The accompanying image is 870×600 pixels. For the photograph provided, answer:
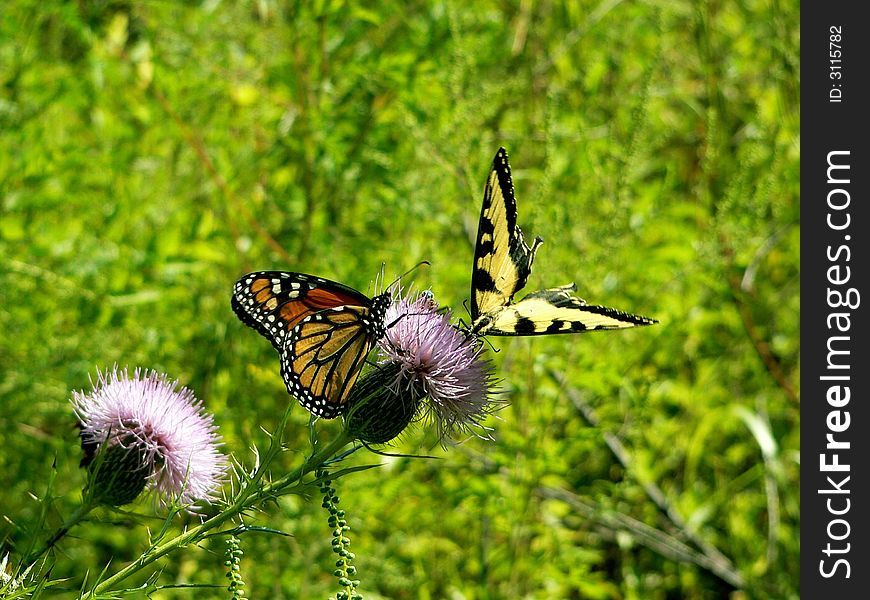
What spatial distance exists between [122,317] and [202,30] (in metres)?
1.21

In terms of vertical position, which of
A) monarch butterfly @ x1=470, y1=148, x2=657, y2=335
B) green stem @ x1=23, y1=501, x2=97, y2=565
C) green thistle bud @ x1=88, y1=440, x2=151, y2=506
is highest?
monarch butterfly @ x1=470, y1=148, x2=657, y2=335

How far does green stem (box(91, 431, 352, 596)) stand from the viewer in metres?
A: 1.50

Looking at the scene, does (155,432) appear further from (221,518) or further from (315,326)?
(221,518)

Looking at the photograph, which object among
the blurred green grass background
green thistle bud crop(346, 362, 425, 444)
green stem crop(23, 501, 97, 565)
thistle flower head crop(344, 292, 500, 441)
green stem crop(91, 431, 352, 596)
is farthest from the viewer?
the blurred green grass background

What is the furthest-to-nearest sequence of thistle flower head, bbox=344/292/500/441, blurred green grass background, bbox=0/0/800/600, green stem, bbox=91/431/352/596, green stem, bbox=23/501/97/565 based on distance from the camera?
blurred green grass background, bbox=0/0/800/600
thistle flower head, bbox=344/292/500/441
green stem, bbox=23/501/97/565
green stem, bbox=91/431/352/596

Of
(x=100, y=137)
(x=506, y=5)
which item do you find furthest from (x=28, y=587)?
(x=506, y=5)

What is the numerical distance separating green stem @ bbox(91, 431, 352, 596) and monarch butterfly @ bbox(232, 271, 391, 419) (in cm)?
30

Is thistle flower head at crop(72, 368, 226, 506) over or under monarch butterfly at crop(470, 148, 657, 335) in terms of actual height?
under

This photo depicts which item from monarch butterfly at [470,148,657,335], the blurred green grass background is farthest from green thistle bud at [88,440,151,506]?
the blurred green grass background

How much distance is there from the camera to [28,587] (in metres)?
1.46

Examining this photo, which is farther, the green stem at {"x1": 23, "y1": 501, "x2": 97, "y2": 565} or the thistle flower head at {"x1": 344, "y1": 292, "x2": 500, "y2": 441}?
the thistle flower head at {"x1": 344, "y1": 292, "x2": 500, "y2": 441}

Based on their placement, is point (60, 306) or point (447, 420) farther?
point (60, 306)

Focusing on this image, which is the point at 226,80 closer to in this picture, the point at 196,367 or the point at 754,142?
the point at 196,367

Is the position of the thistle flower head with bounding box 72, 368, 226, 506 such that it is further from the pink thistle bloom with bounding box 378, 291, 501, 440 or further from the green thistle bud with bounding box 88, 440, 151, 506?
the pink thistle bloom with bounding box 378, 291, 501, 440
